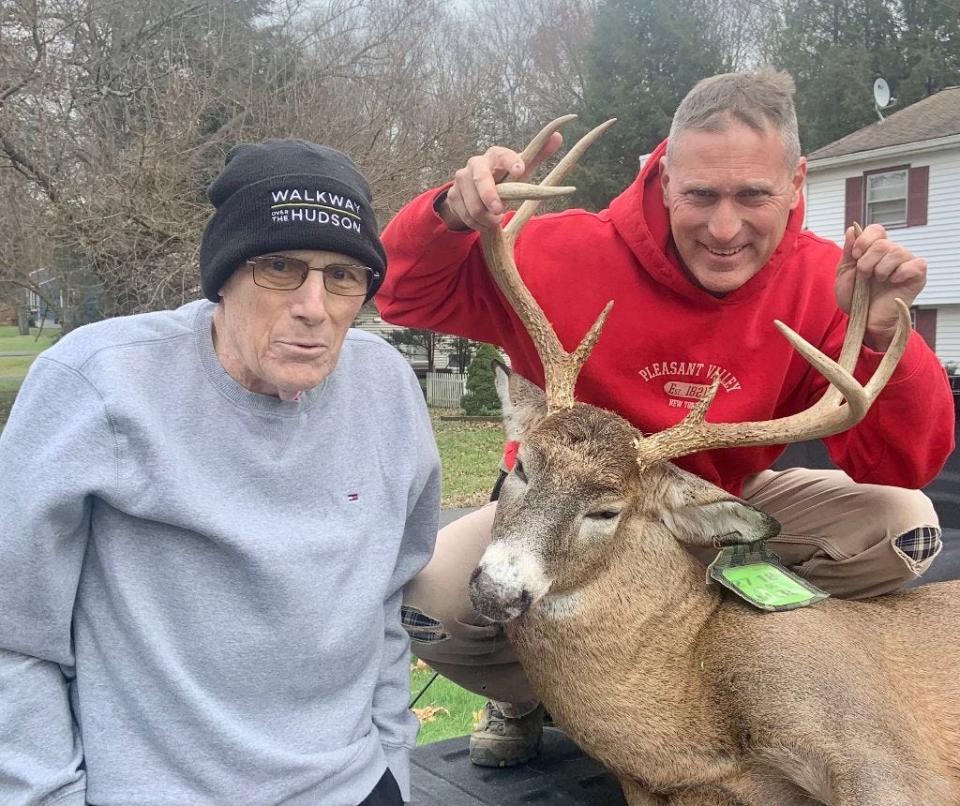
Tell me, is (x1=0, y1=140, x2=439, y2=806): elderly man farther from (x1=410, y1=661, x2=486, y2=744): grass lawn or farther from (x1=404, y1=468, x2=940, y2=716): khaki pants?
(x1=410, y1=661, x2=486, y2=744): grass lawn

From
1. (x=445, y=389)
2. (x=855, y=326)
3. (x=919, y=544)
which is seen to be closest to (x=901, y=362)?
(x=855, y=326)

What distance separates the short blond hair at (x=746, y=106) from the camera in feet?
9.63

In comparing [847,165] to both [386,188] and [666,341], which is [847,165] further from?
[666,341]

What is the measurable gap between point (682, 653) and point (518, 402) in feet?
3.06

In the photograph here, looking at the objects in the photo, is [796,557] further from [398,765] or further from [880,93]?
[880,93]

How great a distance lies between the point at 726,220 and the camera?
9.77ft

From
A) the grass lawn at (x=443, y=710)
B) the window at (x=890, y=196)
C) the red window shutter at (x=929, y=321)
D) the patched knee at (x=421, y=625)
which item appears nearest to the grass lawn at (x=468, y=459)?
the grass lawn at (x=443, y=710)

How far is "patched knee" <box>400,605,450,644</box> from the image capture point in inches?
130

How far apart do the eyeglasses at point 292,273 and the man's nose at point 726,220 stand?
1141 millimetres

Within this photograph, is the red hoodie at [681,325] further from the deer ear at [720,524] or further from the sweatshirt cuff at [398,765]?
the sweatshirt cuff at [398,765]

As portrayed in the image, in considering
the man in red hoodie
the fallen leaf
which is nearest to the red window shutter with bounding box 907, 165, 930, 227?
the fallen leaf

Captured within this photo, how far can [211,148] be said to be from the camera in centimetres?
1454

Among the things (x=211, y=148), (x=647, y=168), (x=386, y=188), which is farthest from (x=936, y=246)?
(x=647, y=168)

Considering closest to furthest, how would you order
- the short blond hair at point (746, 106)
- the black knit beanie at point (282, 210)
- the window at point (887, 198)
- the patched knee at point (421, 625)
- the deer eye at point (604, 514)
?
the black knit beanie at point (282, 210) < the deer eye at point (604, 514) < the short blond hair at point (746, 106) < the patched knee at point (421, 625) < the window at point (887, 198)
